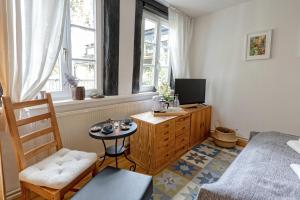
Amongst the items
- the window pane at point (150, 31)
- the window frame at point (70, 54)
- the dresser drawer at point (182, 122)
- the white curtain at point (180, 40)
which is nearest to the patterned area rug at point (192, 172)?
the dresser drawer at point (182, 122)

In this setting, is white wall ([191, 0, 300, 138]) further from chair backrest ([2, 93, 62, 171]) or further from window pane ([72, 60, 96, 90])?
chair backrest ([2, 93, 62, 171])

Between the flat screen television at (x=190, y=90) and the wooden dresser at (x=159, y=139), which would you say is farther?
the flat screen television at (x=190, y=90)

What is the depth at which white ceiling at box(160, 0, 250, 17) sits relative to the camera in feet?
8.93

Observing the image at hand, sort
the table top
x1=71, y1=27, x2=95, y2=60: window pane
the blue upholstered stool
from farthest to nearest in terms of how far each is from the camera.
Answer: x1=71, y1=27, x2=95, y2=60: window pane < the table top < the blue upholstered stool

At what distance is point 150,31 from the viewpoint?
9.52 feet

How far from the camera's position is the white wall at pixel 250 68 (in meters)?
2.44

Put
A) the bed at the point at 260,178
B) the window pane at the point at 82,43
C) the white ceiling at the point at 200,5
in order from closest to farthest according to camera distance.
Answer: the bed at the point at 260,178 → the window pane at the point at 82,43 → the white ceiling at the point at 200,5

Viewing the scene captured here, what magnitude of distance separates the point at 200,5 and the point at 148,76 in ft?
4.86

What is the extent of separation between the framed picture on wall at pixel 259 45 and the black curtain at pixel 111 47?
6.98 feet

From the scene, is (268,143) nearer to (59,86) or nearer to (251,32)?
(251,32)

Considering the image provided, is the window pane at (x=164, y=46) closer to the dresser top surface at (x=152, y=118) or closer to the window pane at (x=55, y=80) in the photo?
the dresser top surface at (x=152, y=118)

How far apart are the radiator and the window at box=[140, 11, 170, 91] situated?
79 centimetres

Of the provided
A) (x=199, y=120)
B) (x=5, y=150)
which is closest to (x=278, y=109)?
(x=199, y=120)

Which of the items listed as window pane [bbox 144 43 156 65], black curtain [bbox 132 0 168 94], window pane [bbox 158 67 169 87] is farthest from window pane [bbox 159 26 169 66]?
black curtain [bbox 132 0 168 94]
